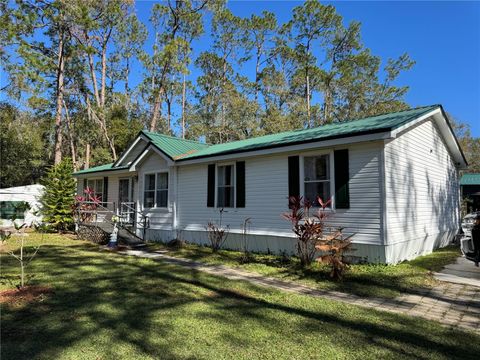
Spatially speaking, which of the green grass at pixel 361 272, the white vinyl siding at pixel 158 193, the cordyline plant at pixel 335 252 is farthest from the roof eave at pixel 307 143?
the green grass at pixel 361 272

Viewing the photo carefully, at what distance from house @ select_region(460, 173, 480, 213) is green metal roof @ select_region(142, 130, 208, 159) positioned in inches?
686

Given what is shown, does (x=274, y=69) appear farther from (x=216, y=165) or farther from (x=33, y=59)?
(x=216, y=165)

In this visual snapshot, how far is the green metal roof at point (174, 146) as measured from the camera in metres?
13.6

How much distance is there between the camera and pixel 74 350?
12.3 feet

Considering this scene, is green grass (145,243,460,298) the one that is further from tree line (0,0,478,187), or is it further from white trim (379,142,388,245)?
tree line (0,0,478,187)

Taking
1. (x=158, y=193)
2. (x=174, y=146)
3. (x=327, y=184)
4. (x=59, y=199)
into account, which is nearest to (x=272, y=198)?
(x=327, y=184)

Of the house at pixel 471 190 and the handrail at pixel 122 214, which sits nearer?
the handrail at pixel 122 214

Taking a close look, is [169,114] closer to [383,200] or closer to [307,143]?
[307,143]

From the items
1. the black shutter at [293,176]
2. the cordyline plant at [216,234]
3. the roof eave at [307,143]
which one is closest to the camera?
the roof eave at [307,143]

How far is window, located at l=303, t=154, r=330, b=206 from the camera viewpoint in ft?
30.6

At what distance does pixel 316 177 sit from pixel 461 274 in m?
4.15

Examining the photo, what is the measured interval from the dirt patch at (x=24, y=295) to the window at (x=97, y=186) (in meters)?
12.7

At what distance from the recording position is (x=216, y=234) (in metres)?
11.4

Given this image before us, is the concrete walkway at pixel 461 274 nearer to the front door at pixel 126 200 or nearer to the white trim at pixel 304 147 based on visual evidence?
the white trim at pixel 304 147
